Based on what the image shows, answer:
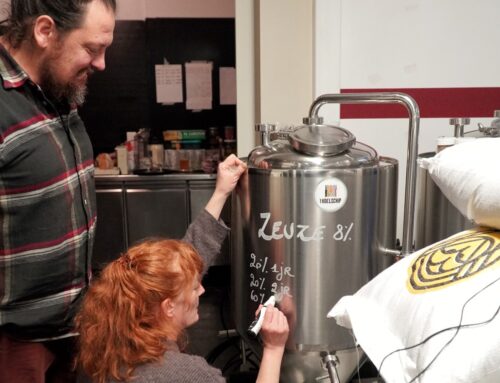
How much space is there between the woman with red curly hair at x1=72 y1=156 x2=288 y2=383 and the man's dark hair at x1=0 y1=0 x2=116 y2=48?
1.76ft

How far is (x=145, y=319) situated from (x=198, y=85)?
102 inches

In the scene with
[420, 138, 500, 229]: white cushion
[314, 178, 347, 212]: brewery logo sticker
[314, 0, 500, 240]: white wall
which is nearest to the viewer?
[420, 138, 500, 229]: white cushion

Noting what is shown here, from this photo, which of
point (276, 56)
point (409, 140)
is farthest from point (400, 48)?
point (409, 140)

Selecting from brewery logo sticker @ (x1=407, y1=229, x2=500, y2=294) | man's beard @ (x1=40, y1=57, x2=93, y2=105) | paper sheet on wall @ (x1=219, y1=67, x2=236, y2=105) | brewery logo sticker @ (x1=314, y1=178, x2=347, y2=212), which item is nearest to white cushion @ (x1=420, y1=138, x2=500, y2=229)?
brewery logo sticker @ (x1=407, y1=229, x2=500, y2=294)

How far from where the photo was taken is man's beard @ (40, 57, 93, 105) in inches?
42.6

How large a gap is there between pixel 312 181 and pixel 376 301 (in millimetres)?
405

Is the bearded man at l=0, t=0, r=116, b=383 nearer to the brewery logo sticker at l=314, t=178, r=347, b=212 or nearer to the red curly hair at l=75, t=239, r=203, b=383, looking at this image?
the red curly hair at l=75, t=239, r=203, b=383

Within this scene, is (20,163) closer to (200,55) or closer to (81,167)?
(81,167)

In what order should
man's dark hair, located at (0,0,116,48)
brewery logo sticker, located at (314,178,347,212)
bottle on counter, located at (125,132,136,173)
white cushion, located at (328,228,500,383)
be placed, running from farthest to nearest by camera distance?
bottle on counter, located at (125,132,136,173) → brewery logo sticker, located at (314,178,347,212) → man's dark hair, located at (0,0,116,48) → white cushion, located at (328,228,500,383)

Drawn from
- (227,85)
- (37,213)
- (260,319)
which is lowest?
(260,319)

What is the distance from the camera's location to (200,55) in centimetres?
A: 332

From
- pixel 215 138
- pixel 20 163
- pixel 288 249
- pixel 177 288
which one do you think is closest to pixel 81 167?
pixel 20 163

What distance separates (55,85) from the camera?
3.66 ft

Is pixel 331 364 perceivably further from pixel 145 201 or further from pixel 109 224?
pixel 109 224
